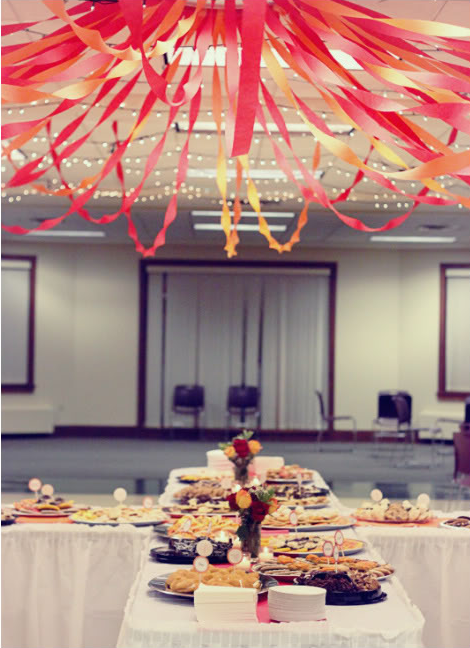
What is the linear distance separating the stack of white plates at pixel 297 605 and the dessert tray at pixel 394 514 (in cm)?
204

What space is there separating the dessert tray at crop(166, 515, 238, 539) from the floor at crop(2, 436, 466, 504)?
17.9ft

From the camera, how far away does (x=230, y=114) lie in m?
3.29

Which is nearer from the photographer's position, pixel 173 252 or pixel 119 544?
pixel 119 544

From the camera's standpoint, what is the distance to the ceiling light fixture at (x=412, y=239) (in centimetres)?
1477

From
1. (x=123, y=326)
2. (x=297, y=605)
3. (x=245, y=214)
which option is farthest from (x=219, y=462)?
(x=123, y=326)

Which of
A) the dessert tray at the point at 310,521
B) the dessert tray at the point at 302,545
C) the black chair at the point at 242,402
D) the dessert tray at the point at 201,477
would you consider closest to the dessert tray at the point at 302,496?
the dessert tray at the point at 310,521

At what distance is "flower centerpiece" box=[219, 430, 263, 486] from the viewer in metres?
5.14

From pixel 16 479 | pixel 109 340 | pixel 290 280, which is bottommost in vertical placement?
pixel 16 479

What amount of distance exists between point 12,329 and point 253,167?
7.88 metres

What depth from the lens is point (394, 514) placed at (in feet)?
15.9

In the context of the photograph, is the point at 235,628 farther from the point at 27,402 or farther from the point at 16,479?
the point at 27,402

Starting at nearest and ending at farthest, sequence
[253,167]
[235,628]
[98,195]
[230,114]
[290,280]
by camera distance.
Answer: [235,628] → [230,114] → [253,167] → [98,195] → [290,280]

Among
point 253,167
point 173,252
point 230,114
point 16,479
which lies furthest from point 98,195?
point 230,114

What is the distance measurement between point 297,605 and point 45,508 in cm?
257
